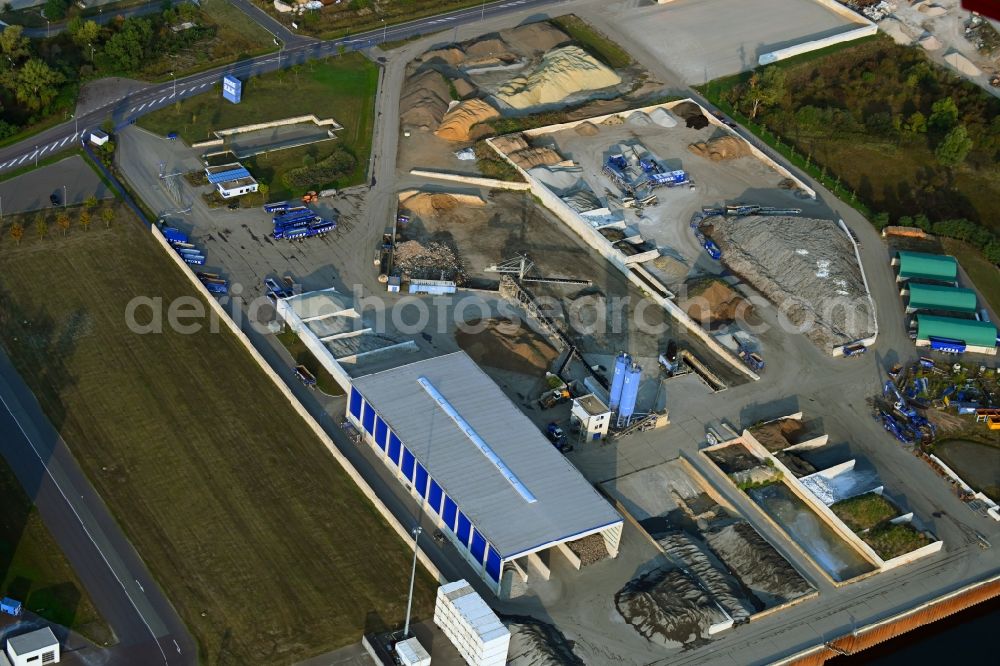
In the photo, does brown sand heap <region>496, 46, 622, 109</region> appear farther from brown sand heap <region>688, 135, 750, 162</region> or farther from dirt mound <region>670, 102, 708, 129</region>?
brown sand heap <region>688, 135, 750, 162</region>

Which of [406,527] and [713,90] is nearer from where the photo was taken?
[406,527]

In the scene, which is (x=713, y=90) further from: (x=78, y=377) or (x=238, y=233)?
(x=78, y=377)

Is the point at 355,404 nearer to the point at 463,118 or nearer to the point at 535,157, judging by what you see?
the point at 535,157

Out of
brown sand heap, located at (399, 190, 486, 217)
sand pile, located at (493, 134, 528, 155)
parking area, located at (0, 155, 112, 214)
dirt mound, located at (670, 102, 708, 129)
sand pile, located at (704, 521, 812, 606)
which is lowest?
sand pile, located at (704, 521, 812, 606)

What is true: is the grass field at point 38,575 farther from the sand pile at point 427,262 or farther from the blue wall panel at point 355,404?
the sand pile at point 427,262

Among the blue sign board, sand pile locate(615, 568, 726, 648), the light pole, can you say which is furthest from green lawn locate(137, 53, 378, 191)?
sand pile locate(615, 568, 726, 648)

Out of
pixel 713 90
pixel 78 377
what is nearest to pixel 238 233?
pixel 78 377
